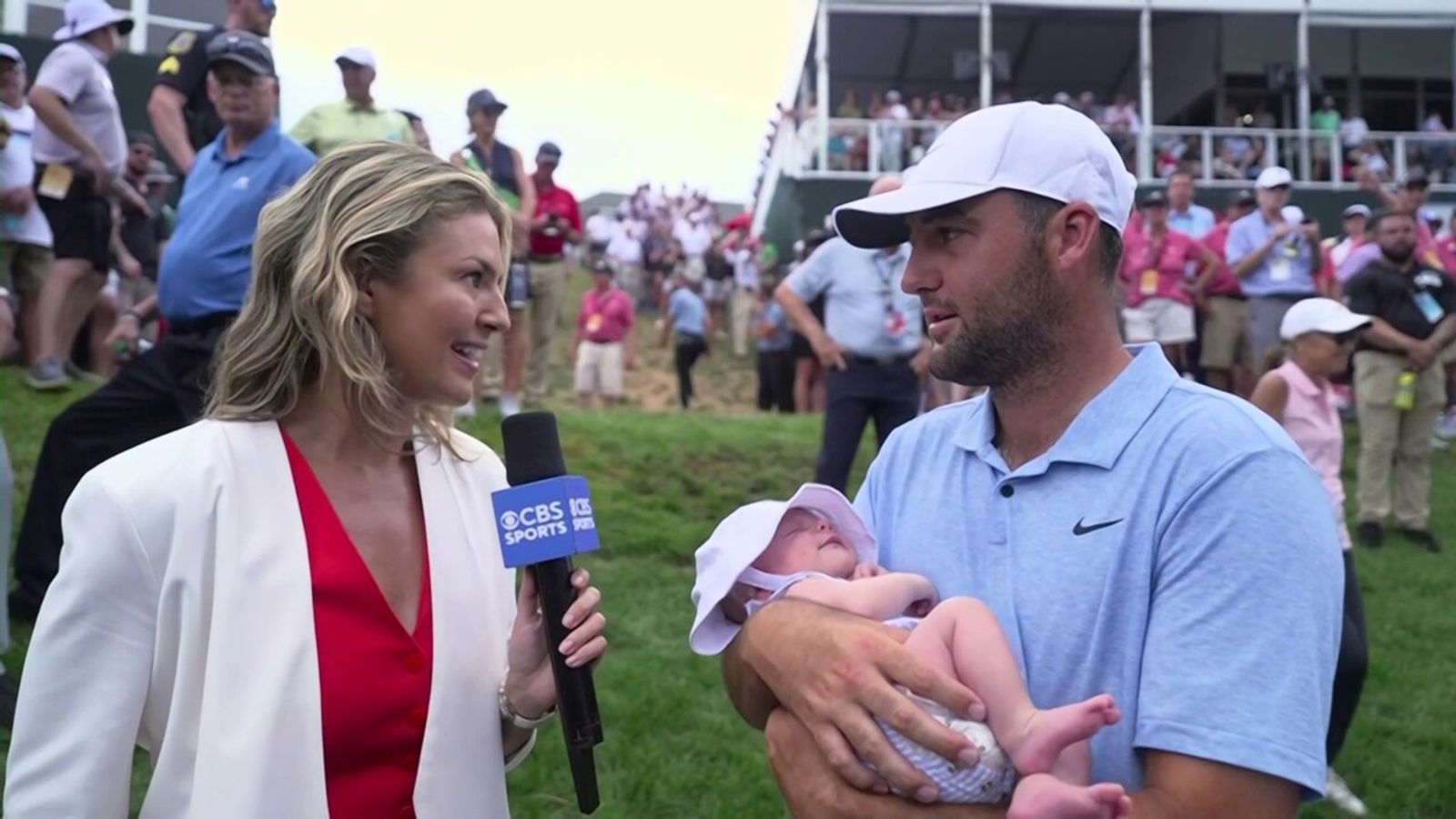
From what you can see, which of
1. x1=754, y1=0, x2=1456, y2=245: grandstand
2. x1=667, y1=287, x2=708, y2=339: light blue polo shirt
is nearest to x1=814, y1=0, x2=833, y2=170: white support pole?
x1=754, y1=0, x2=1456, y2=245: grandstand

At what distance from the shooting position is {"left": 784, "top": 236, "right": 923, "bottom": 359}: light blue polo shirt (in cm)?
829

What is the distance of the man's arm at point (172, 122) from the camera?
6887 millimetres

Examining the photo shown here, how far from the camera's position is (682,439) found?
1044cm

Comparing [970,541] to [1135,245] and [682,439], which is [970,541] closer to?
[682,439]

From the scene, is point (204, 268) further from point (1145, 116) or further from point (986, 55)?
point (1145, 116)

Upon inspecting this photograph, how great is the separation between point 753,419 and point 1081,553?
32.8ft

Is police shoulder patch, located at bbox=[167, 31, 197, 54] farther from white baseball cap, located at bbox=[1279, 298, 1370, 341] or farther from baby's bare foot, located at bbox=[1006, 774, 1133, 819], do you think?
baby's bare foot, located at bbox=[1006, 774, 1133, 819]

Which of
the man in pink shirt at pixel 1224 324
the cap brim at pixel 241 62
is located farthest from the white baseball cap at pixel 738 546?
the man in pink shirt at pixel 1224 324

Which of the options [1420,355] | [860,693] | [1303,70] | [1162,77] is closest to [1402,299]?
[1420,355]

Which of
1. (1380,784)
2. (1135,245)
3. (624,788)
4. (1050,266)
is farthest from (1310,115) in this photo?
(1050,266)

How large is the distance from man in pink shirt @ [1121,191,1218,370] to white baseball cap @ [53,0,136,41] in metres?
8.50

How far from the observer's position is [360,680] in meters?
2.65

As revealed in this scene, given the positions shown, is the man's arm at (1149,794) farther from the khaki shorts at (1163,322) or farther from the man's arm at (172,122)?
the khaki shorts at (1163,322)

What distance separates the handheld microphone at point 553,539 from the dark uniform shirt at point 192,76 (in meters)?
5.02
